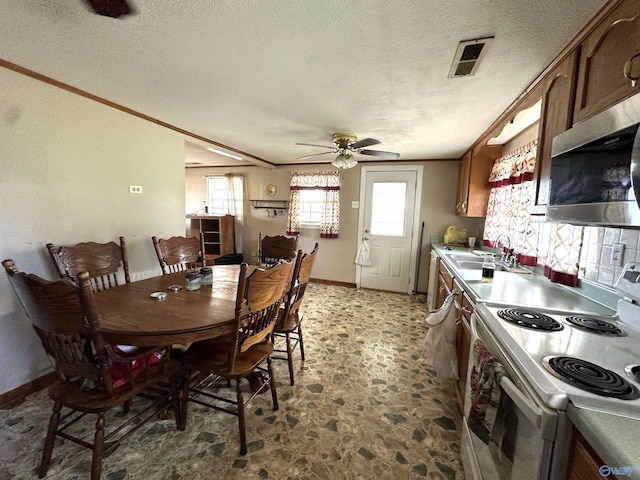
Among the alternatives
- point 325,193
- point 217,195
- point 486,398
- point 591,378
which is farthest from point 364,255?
point 591,378

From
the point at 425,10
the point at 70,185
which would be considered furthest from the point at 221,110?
the point at 425,10

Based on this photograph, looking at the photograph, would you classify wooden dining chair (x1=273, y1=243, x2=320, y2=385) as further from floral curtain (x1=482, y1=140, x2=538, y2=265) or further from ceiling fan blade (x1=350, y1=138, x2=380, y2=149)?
floral curtain (x1=482, y1=140, x2=538, y2=265)

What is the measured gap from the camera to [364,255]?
4.44 m

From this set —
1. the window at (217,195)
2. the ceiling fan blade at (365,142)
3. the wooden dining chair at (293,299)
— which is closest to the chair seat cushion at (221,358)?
the wooden dining chair at (293,299)

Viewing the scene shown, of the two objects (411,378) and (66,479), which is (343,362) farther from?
(66,479)

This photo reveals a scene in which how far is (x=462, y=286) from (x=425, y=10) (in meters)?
1.61

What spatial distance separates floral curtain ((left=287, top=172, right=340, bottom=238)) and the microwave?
336cm

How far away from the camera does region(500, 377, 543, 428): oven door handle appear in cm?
73

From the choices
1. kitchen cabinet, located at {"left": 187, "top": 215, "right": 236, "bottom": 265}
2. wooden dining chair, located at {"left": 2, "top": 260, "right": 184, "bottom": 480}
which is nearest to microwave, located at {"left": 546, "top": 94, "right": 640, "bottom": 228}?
wooden dining chair, located at {"left": 2, "top": 260, "right": 184, "bottom": 480}

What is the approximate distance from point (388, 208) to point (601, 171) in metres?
3.43

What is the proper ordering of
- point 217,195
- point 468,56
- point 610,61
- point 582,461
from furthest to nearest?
point 217,195, point 468,56, point 610,61, point 582,461

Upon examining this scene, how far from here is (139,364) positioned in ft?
4.66

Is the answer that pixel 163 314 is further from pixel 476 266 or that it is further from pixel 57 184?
pixel 476 266

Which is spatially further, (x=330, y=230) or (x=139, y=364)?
(x=330, y=230)
